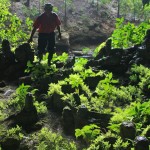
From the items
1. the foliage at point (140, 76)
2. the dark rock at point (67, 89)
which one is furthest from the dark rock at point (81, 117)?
the foliage at point (140, 76)

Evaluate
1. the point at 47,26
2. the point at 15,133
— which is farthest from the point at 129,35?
the point at 15,133

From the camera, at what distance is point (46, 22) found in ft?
41.2

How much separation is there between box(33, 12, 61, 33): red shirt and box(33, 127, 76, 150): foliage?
5544 mm

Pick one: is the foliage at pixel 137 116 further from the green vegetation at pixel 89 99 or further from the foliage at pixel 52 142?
the foliage at pixel 52 142

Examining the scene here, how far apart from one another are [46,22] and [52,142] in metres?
6.16

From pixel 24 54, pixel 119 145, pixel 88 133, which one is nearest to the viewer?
pixel 119 145

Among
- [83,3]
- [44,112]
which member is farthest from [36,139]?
[83,3]

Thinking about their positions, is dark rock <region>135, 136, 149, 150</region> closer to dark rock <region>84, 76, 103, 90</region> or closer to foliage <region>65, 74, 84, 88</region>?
foliage <region>65, 74, 84, 88</region>

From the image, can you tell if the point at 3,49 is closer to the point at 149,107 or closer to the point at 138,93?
the point at 138,93

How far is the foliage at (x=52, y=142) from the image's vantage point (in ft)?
24.6

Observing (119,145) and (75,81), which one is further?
(75,81)

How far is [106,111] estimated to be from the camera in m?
9.00

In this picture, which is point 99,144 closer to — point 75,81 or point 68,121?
point 68,121

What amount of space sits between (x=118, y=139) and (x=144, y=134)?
704mm
